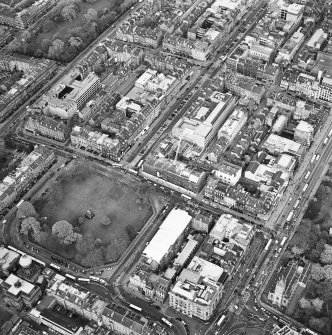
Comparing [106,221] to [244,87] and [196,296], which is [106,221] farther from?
[244,87]

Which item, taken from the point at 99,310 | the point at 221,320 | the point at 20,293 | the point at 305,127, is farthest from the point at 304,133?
the point at 20,293

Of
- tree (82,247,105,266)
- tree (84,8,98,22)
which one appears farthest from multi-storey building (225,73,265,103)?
tree (82,247,105,266)

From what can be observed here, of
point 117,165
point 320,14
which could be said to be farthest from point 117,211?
point 320,14

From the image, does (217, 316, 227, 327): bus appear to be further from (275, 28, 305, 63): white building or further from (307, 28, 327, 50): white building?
(307, 28, 327, 50): white building

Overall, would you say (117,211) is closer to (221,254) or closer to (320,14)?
(221,254)

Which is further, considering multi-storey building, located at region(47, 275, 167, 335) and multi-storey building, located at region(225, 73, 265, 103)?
multi-storey building, located at region(225, 73, 265, 103)

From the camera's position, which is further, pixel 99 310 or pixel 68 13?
pixel 68 13
